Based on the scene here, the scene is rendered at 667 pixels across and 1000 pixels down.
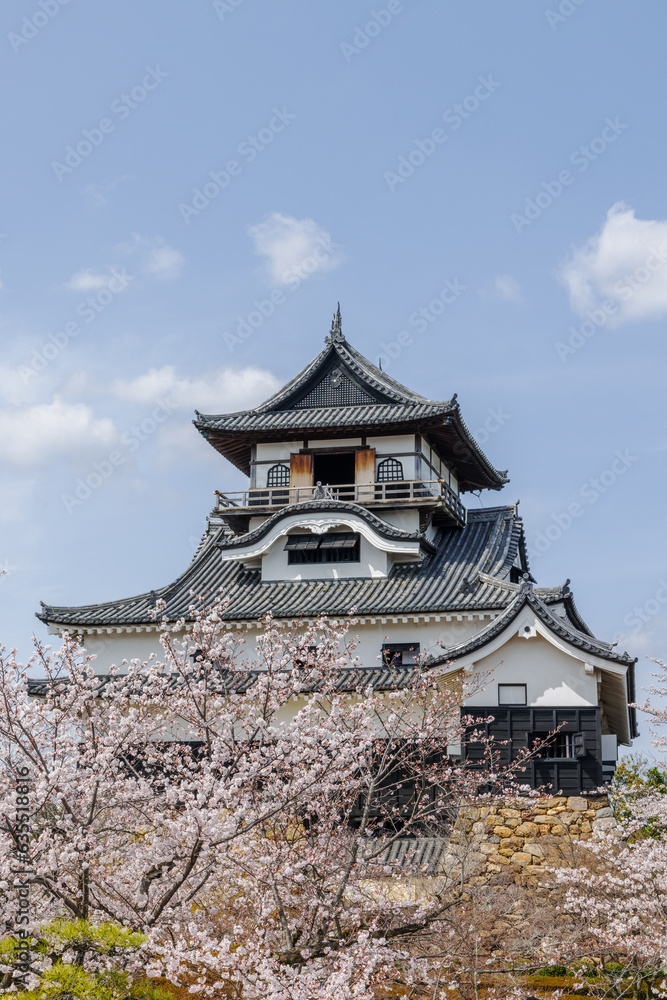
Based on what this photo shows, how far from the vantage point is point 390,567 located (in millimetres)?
25344

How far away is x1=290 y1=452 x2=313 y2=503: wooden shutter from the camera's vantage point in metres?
27.3

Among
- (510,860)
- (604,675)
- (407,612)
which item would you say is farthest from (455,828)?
(407,612)

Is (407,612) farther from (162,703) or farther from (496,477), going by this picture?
(162,703)

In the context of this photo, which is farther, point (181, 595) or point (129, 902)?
point (181, 595)

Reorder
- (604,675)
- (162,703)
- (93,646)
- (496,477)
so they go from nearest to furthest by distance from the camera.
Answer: (162,703), (604,675), (93,646), (496,477)

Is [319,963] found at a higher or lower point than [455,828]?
lower

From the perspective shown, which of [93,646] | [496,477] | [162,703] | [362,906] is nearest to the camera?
[362,906]

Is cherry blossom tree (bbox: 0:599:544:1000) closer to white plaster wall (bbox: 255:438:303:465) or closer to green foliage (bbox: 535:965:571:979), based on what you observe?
green foliage (bbox: 535:965:571:979)

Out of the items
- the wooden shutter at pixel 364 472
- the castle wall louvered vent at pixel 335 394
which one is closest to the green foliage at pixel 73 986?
→ the wooden shutter at pixel 364 472

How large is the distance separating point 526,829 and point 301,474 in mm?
13193

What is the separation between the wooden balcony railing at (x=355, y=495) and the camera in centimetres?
2597

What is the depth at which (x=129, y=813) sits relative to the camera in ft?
33.0

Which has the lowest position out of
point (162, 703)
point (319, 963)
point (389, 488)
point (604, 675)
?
point (319, 963)

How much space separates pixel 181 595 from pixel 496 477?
11.3m
